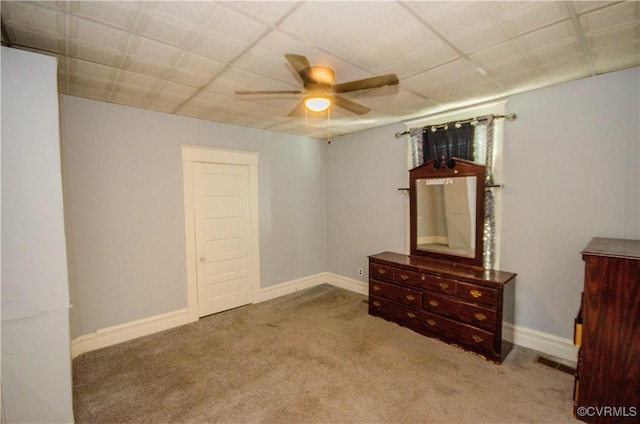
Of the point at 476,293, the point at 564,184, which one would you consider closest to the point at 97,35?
the point at 476,293

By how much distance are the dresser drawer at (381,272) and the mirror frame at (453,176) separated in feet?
1.68

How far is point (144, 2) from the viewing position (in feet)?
4.83

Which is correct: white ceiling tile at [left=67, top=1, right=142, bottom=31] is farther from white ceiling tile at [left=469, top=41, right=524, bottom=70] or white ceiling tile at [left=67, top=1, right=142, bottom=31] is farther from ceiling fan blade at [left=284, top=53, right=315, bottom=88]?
white ceiling tile at [left=469, top=41, right=524, bottom=70]

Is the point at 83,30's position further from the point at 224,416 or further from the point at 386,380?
the point at 386,380

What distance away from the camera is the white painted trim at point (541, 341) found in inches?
104

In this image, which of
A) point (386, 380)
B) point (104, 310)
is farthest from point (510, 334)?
point (104, 310)

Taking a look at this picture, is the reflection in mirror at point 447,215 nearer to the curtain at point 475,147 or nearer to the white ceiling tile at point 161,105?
the curtain at point 475,147

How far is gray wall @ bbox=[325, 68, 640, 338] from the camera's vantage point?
2.35 m

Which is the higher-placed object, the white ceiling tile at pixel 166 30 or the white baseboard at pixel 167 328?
the white ceiling tile at pixel 166 30

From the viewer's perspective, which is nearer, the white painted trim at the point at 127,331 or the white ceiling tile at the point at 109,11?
the white ceiling tile at the point at 109,11

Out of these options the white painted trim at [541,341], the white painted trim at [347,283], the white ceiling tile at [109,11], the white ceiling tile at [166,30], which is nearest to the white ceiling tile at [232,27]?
the white ceiling tile at [166,30]

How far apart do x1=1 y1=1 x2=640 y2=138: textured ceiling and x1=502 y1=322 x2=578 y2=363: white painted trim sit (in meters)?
2.35

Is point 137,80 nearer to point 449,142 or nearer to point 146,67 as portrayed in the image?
point 146,67

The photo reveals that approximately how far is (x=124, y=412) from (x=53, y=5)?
262cm
